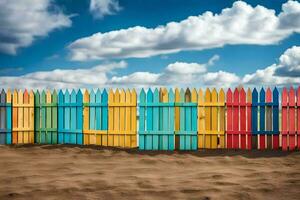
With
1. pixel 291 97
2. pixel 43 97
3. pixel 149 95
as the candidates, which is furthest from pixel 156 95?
pixel 43 97

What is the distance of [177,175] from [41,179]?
2.43 metres

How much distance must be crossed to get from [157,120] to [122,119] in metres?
1.14

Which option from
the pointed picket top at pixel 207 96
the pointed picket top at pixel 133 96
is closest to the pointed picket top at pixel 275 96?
the pointed picket top at pixel 207 96

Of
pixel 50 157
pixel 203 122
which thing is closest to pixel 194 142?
pixel 203 122

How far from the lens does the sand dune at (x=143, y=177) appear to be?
18.0 feet

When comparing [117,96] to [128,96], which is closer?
[128,96]

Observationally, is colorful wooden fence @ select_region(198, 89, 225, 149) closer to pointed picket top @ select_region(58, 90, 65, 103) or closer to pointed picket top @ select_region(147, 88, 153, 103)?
pointed picket top @ select_region(147, 88, 153, 103)

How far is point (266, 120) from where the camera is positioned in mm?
11133

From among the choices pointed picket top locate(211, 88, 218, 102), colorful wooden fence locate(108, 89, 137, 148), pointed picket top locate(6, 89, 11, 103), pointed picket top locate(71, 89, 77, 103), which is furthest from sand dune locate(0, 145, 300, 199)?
pointed picket top locate(6, 89, 11, 103)

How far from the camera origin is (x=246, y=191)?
18.3ft

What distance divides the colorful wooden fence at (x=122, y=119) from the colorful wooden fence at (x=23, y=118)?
3.34 meters

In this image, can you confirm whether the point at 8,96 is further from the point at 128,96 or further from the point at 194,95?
the point at 194,95

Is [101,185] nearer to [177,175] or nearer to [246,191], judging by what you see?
[177,175]

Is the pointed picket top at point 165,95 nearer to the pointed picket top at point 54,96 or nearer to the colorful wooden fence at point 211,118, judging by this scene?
the colorful wooden fence at point 211,118
